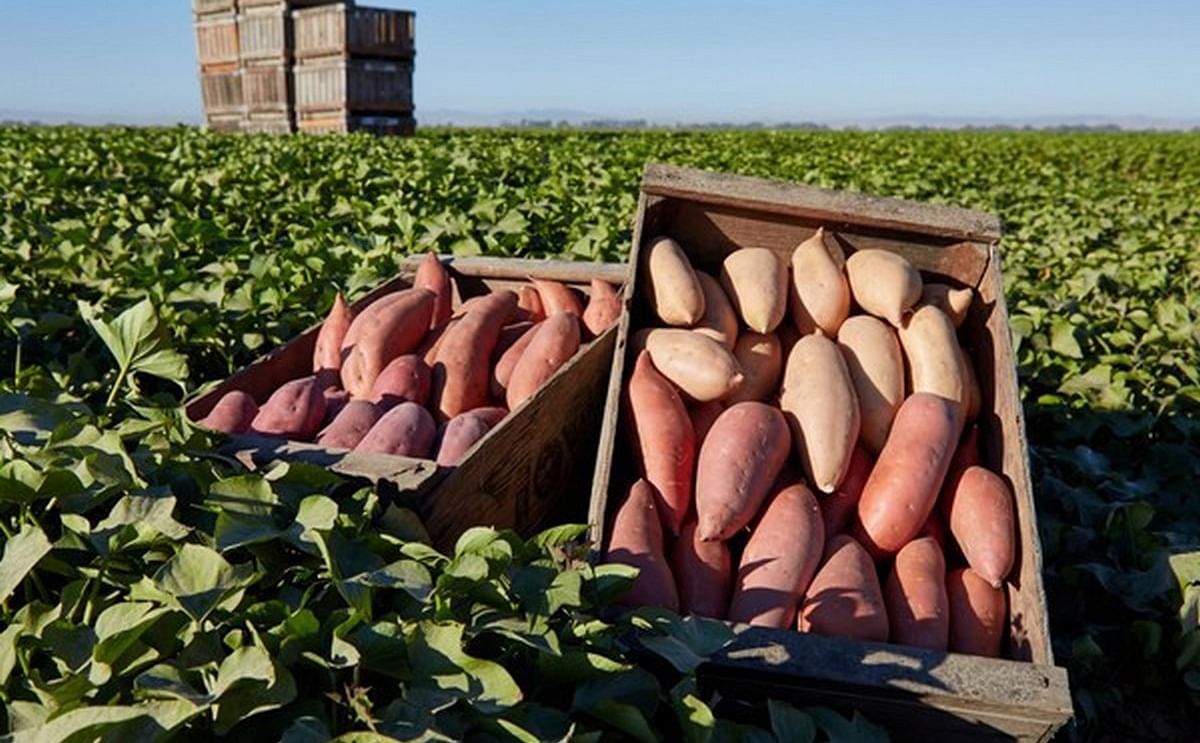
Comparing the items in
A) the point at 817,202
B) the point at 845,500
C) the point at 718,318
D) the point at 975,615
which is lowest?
the point at 975,615

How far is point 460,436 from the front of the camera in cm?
212

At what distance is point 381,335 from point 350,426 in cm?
42

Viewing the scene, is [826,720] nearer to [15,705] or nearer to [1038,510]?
[15,705]

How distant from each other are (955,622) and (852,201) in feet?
3.72

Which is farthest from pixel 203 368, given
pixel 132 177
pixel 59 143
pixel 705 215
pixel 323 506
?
pixel 59 143

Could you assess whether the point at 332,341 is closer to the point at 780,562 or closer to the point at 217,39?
the point at 780,562

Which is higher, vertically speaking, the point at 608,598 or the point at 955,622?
the point at 608,598

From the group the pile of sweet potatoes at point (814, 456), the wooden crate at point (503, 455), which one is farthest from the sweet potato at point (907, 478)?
the wooden crate at point (503, 455)

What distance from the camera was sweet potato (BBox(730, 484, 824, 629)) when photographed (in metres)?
1.69

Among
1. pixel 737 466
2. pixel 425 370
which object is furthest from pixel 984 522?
pixel 425 370

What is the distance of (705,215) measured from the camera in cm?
257

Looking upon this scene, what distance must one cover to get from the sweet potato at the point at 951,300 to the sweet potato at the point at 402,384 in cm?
130

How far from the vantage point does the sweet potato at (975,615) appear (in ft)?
5.73

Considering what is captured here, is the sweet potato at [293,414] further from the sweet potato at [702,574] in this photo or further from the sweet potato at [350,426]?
the sweet potato at [702,574]
